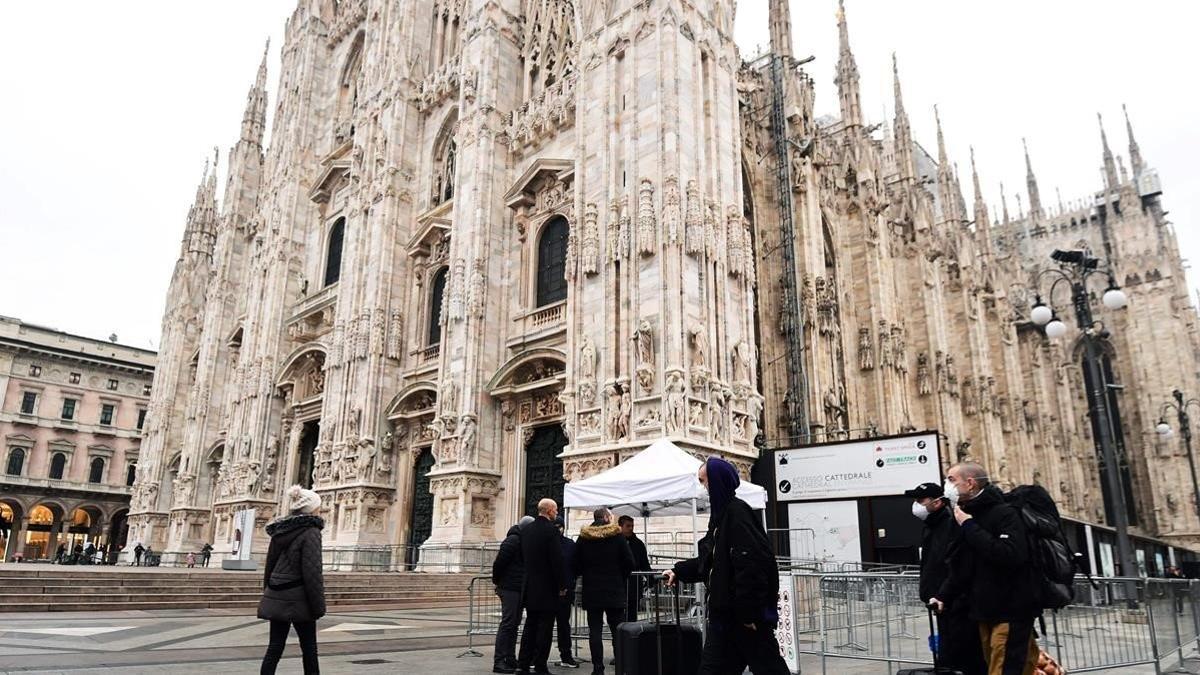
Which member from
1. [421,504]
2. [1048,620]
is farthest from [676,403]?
[421,504]

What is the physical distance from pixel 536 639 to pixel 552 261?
51.5 feet

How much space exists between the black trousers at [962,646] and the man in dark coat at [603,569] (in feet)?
10.3

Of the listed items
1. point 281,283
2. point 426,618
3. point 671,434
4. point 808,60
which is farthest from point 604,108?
point 281,283

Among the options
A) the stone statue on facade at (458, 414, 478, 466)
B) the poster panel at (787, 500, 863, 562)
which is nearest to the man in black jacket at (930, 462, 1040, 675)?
the poster panel at (787, 500, 863, 562)

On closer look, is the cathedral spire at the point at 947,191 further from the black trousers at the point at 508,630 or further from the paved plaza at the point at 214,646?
the black trousers at the point at 508,630

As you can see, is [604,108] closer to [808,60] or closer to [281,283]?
[808,60]

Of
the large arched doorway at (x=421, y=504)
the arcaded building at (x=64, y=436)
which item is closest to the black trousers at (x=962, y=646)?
the large arched doorway at (x=421, y=504)

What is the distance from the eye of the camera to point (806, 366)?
23.3 metres

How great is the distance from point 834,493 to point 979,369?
22700 millimetres

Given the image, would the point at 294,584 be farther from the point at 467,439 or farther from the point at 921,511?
the point at 467,439

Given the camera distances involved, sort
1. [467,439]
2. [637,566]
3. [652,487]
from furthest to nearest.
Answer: [467,439]
[652,487]
[637,566]

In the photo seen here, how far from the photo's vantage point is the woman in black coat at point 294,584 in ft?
18.3

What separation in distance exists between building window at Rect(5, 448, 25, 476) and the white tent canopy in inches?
2061

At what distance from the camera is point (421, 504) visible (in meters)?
23.4
